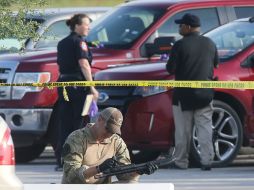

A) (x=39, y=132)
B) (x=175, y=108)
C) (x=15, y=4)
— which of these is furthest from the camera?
(x=39, y=132)

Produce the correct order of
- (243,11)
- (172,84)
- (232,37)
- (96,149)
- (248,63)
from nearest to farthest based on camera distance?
(96,149) < (172,84) < (248,63) < (232,37) < (243,11)

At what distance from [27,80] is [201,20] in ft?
8.61

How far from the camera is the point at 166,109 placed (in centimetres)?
1398

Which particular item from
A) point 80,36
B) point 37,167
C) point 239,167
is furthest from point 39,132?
point 239,167

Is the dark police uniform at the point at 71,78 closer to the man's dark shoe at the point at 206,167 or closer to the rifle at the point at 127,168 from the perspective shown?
the man's dark shoe at the point at 206,167

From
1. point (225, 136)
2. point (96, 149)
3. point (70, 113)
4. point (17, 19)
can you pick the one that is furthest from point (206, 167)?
point (96, 149)

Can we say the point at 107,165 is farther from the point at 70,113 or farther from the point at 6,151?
the point at 70,113

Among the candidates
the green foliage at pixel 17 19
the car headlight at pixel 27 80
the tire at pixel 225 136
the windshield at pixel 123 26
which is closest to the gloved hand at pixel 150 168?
the green foliage at pixel 17 19

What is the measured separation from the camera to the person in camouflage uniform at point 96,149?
8.29 metres

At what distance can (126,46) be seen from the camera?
50.6 feet

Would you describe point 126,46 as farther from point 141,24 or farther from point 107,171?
point 107,171

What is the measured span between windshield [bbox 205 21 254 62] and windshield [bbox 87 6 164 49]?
0.91 metres

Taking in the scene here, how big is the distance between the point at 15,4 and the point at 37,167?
14.0 ft

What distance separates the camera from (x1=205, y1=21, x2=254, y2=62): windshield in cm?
1466
